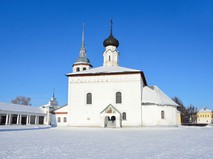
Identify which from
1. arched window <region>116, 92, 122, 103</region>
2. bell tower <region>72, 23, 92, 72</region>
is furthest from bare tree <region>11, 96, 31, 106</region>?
arched window <region>116, 92, 122, 103</region>

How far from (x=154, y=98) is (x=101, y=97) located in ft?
22.6

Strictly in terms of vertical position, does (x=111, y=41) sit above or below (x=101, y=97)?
above

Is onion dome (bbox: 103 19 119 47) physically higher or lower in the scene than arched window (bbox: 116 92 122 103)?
higher

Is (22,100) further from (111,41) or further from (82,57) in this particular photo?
(111,41)

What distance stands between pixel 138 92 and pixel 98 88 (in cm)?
528

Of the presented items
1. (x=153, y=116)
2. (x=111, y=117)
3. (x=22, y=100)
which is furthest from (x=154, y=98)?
(x=22, y=100)

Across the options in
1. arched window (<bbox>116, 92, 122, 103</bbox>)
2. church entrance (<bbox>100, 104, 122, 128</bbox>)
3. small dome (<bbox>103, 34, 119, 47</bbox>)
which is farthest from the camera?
small dome (<bbox>103, 34, 119, 47</bbox>)

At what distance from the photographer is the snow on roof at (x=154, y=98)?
2827 cm

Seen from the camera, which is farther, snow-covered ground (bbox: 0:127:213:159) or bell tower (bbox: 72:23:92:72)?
bell tower (bbox: 72:23:92:72)

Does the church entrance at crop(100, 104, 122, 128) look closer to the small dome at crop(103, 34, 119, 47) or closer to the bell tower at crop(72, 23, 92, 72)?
the small dome at crop(103, 34, 119, 47)

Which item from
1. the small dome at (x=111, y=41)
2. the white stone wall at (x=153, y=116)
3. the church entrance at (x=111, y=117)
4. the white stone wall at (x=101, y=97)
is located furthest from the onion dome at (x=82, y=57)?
the white stone wall at (x=153, y=116)

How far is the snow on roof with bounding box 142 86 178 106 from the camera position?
2827 centimetres

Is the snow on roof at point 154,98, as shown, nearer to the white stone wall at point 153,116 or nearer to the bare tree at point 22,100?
the white stone wall at point 153,116

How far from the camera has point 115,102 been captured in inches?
1123
